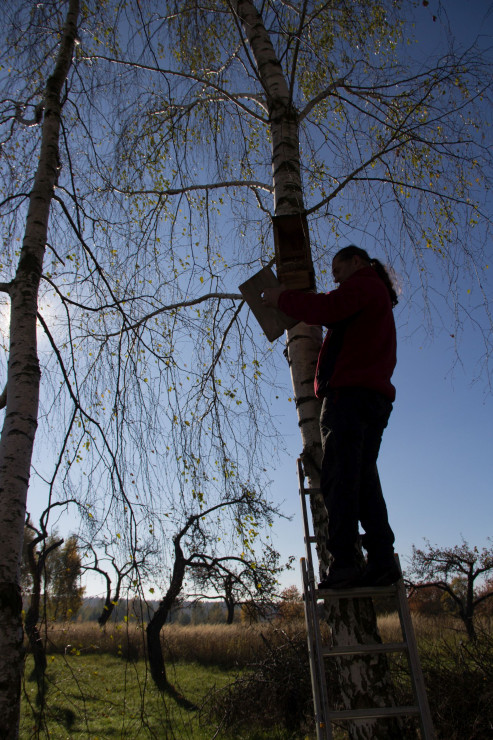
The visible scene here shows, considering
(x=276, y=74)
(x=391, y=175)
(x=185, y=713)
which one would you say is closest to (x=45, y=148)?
(x=276, y=74)

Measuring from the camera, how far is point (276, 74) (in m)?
3.97

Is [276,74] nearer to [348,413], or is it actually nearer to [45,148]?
[45,148]

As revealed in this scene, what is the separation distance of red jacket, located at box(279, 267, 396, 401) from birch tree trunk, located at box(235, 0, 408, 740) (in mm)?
347

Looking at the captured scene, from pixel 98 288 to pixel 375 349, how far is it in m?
2.40

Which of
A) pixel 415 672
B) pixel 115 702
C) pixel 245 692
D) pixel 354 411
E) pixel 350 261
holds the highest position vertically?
pixel 350 261

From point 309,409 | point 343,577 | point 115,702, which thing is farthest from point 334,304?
point 115,702

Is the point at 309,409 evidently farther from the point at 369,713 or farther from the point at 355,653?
the point at 369,713

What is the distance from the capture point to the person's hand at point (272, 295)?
2.86 m

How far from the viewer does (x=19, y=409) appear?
2.66m

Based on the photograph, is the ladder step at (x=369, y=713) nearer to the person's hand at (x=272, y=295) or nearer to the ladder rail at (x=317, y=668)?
the ladder rail at (x=317, y=668)

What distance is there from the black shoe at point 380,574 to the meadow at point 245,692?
38.4 inches

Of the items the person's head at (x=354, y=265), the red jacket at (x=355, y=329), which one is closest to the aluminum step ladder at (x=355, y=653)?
the red jacket at (x=355, y=329)

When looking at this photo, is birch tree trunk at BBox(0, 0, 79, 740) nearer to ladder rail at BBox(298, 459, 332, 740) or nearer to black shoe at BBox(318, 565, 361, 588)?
ladder rail at BBox(298, 459, 332, 740)

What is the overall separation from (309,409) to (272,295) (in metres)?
0.72
